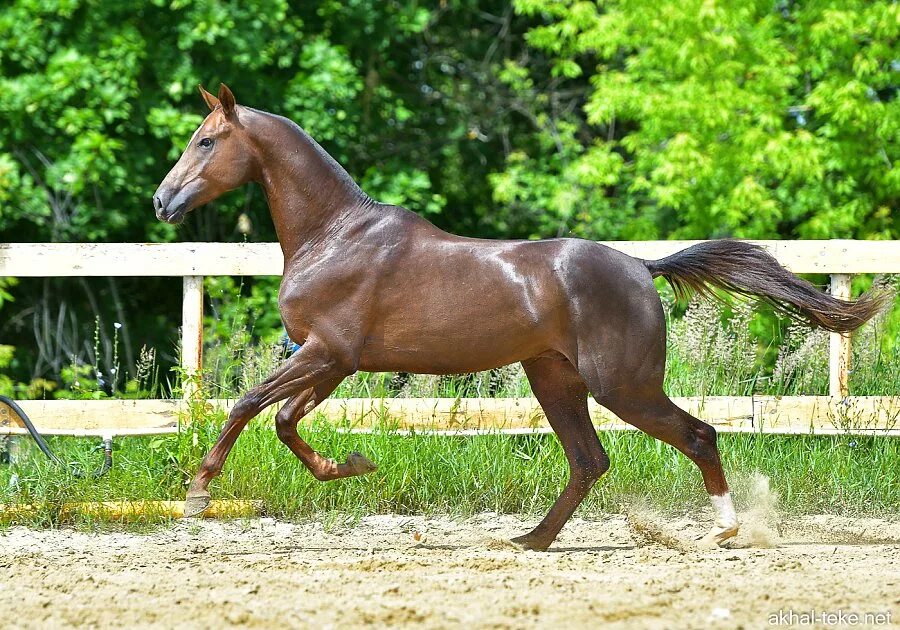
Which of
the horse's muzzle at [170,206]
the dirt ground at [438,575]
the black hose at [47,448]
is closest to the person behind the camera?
the dirt ground at [438,575]

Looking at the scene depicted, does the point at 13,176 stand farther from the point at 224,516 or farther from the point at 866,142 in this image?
the point at 866,142

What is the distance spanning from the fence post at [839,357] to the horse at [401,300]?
163cm

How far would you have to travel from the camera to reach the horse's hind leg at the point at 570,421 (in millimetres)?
5496

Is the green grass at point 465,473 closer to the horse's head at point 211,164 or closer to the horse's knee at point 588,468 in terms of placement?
the horse's knee at point 588,468

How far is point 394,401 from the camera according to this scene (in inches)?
255

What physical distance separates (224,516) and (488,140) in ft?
34.5

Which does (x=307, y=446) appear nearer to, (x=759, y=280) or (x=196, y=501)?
(x=196, y=501)

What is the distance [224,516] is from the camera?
604 centimetres

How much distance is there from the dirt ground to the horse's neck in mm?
1574

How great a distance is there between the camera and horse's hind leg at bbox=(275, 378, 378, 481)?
5215 mm

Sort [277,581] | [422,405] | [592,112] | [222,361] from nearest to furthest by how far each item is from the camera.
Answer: [277,581], [422,405], [222,361], [592,112]

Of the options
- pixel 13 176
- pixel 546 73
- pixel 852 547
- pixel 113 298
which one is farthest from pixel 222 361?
pixel 546 73

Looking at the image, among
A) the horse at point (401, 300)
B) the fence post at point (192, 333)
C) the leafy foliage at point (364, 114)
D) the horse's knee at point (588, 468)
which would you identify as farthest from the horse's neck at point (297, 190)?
the leafy foliage at point (364, 114)

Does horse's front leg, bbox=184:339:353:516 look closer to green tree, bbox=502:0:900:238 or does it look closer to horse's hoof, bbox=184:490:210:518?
horse's hoof, bbox=184:490:210:518
